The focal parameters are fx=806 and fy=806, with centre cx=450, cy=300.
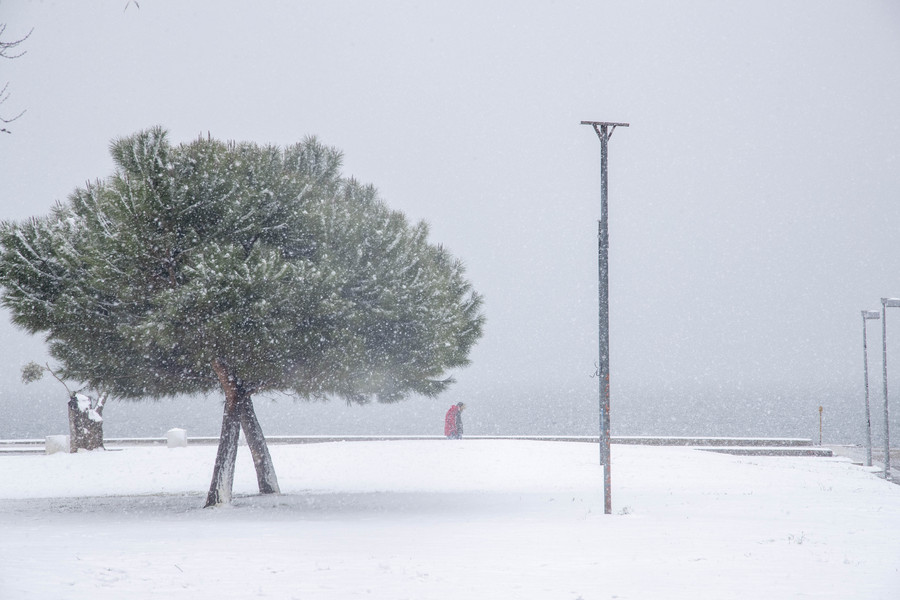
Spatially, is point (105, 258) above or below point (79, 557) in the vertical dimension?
above

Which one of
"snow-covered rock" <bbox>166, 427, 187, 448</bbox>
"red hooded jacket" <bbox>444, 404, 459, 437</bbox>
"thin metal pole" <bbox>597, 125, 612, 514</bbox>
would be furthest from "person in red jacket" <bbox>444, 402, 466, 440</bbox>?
"thin metal pole" <bbox>597, 125, 612, 514</bbox>

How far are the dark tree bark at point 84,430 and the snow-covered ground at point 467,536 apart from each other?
5660 millimetres

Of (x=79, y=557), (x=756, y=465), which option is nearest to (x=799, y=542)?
(x=79, y=557)

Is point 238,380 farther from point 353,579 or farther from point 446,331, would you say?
point 353,579

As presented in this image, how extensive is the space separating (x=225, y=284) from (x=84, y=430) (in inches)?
752

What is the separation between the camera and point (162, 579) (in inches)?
364

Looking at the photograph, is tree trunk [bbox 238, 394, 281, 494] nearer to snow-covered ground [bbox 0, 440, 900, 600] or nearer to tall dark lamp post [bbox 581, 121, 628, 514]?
snow-covered ground [bbox 0, 440, 900, 600]

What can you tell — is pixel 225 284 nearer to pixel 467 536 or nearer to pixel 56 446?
pixel 467 536

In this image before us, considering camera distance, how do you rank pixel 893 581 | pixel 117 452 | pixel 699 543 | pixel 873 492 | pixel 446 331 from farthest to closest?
pixel 117 452 → pixel 873 492 → pixel 446 331 → pixel 699 543 → pixel 893 581

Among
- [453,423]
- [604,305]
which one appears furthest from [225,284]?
[453,423]

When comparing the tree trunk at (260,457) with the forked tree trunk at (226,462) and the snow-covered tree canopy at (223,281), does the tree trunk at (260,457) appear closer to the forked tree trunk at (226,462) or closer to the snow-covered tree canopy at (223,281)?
the forked tree trunk at (226,462)

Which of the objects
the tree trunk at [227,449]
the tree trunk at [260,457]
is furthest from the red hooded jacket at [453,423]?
the tree trunk at [227,449]

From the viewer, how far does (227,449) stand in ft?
58.3

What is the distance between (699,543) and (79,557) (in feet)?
27.5
